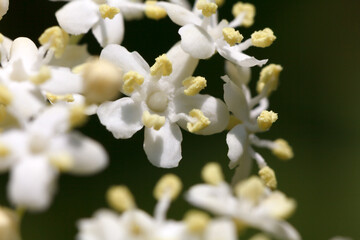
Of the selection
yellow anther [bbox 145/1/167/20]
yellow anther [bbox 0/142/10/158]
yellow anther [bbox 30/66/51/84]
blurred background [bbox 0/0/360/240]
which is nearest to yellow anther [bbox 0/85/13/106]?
yellow anther [bbox 30/66/51/84]

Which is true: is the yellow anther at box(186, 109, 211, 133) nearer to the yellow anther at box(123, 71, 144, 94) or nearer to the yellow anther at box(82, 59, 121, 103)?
the yellow anther at box(123, 71, 144, 94)

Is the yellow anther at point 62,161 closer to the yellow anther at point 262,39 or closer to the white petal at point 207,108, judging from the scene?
the white petal at point 207,108

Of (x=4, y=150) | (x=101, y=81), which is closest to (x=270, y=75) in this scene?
(x=101, y=81)

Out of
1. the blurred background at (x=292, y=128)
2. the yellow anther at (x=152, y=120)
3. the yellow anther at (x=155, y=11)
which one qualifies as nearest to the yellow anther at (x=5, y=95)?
the yellow anther at (x=152, y=120)

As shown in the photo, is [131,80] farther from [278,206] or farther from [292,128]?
[292,128]

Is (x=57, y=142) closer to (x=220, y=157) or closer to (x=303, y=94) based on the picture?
(x=220, y=157)

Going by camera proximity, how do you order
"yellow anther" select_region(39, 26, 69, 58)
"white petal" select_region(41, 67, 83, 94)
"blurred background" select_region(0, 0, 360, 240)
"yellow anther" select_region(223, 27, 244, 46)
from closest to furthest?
1. "white petal" select_region(41, 67, 83, 94)
2. "yellow anther" select_region(39, 26, 69, 58)
3. "yellow anther" select_region(223, 27, 244, 46)
4. "blurred background" select_region(0, 0, 360, 240)
